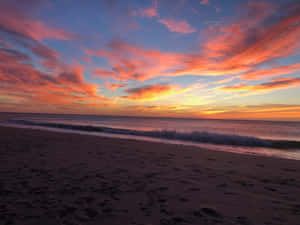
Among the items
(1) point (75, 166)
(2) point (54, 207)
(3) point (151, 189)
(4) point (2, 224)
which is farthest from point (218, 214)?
(1) point (75, 166)

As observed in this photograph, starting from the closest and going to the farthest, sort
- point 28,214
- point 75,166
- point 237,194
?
1. point 28,214
2. point 237,194
3. point 75,166

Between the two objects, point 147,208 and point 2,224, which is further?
point 147,208

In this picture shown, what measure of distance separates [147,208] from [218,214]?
1.24 metres

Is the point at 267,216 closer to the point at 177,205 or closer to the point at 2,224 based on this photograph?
the point at 177,205

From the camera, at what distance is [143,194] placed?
3.28 m

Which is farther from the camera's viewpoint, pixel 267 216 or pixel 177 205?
pixel 177 205

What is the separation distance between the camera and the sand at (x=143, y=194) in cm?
251

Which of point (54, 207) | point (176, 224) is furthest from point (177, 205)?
→ point (54, 207)

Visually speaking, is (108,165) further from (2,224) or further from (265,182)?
(265,182)

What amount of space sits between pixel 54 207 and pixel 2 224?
667 mm

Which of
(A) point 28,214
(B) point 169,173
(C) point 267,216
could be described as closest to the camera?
(A) point 28,214

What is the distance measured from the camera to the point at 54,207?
271 centimetres

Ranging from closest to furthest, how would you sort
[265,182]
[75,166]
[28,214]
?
[28,214], [265,182], [75,166]

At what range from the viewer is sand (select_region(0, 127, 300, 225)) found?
2.51 m
